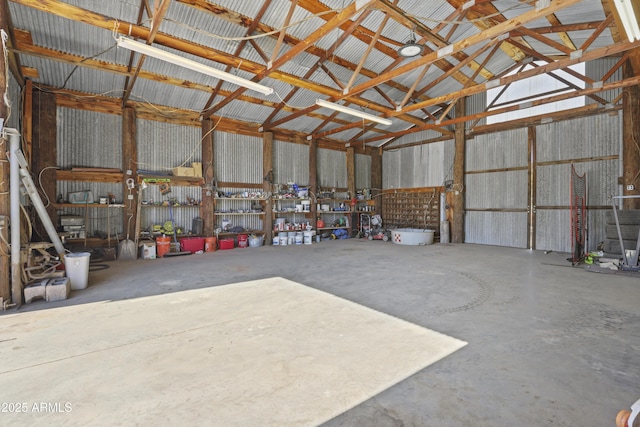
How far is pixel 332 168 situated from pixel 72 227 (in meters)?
A: 8.60

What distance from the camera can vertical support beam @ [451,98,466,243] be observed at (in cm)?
1067

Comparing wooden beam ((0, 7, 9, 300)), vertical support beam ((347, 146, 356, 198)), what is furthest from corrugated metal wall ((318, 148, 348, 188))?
wooden beam ((0, 7, 9, 300))

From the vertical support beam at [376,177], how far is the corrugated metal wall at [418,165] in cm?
19

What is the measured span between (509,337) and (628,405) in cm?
100

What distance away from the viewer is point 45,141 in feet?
22.2

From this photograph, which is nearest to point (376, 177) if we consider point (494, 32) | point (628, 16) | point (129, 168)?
point (494, 32)

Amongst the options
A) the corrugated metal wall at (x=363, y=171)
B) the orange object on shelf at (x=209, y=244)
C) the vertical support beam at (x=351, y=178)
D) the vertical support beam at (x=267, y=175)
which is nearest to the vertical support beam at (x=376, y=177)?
the corrugated metal wall at (x=363, y=171)

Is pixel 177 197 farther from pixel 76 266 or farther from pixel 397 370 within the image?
pixel 397 370

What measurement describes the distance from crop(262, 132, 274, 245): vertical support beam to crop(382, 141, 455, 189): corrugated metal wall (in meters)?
5.59

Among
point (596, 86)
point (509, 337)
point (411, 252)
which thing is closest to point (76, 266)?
point (509, 337)

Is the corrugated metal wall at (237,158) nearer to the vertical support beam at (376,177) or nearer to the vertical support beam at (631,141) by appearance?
the vertical support beam at (376,177)

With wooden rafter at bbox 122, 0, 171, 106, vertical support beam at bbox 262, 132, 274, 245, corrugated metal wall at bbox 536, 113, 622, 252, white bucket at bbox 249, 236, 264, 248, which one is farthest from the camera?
vertical support beam at bbox 262, 132, 274, 245

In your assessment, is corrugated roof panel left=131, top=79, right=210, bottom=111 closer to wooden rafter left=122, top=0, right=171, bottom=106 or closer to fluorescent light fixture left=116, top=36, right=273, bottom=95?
wooden rafter left=122, top=0, right=171, bottom=106

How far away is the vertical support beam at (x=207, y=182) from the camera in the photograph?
9.01 meters
